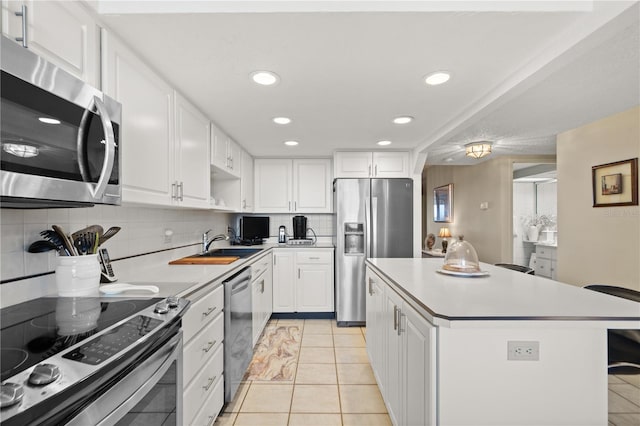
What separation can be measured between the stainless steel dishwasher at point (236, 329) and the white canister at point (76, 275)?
796 millimetres

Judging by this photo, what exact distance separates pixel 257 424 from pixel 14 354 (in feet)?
5.26

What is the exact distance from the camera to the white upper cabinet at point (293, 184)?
169 inches

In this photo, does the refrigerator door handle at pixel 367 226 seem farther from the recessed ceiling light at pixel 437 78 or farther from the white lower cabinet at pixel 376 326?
the recessed ceiling light at pixel 437 78

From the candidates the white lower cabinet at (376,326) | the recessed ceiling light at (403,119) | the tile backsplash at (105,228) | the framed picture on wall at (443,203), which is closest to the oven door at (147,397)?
the tile backsplash at (105,228)

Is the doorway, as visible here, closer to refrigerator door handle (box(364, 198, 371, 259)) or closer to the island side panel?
refrigerator door handle (box(364, 198, 371, 259))

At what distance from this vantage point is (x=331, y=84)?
6.41 feet

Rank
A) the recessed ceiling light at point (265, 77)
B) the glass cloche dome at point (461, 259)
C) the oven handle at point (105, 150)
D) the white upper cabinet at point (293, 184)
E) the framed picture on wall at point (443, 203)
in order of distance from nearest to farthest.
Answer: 1. the oven handle at point (105, 150)
2. the recessed ceiling light at point (265, 77)
3. the glass cloche dome at point (461, 259)
4. the white upper cabinet at point (293, 184)
5. the framed picture on wall at point (443, 203)

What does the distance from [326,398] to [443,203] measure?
577 centimetres

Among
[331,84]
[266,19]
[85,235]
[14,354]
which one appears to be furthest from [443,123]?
[14,354]

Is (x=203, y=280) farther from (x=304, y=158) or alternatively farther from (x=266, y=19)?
(x=304, y=158)

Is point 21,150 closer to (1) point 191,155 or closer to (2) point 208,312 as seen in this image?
(2) point 208,312

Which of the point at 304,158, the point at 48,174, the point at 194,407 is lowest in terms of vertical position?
the point at 194,407

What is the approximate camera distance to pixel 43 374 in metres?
0.64

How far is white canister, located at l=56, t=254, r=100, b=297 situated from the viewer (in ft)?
4.12
